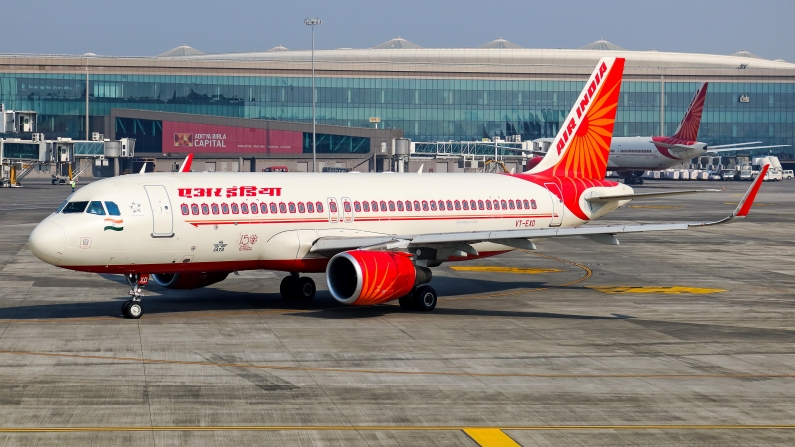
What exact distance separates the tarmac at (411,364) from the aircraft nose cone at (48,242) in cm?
220

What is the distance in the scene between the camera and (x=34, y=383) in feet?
73.8

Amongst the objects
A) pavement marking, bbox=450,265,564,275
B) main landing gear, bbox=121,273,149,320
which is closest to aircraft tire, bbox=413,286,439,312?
main landing gear, bbox=121,273,149,320

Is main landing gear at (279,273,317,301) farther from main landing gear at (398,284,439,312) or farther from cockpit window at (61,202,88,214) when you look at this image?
cockpit window at (61,202,88,214)

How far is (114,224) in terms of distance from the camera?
30297 millimetres

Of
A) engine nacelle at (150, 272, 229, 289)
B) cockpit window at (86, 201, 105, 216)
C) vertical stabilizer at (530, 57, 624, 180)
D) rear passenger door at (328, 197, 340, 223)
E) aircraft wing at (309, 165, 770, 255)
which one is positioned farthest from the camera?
vertical stabilizer at (530, 57, 624, 180)

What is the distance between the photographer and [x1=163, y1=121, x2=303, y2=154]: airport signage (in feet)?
523

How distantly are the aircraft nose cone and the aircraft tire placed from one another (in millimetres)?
11461

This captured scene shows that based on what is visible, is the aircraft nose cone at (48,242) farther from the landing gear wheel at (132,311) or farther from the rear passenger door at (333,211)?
the rear passenger door at (333,211)

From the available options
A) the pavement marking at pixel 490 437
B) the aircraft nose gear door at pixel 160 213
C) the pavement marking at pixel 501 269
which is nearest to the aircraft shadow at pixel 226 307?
the aircraft nose gear door at pixel 160 213

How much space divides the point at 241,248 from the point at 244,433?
48.4 feet

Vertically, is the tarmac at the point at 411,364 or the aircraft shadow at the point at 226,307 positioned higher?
the aircraft shadow at the point at 226,307

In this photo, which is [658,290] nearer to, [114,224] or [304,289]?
[304,289]

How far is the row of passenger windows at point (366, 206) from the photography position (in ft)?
106

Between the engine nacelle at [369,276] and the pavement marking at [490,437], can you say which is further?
the engine nacelle at [369,276]
